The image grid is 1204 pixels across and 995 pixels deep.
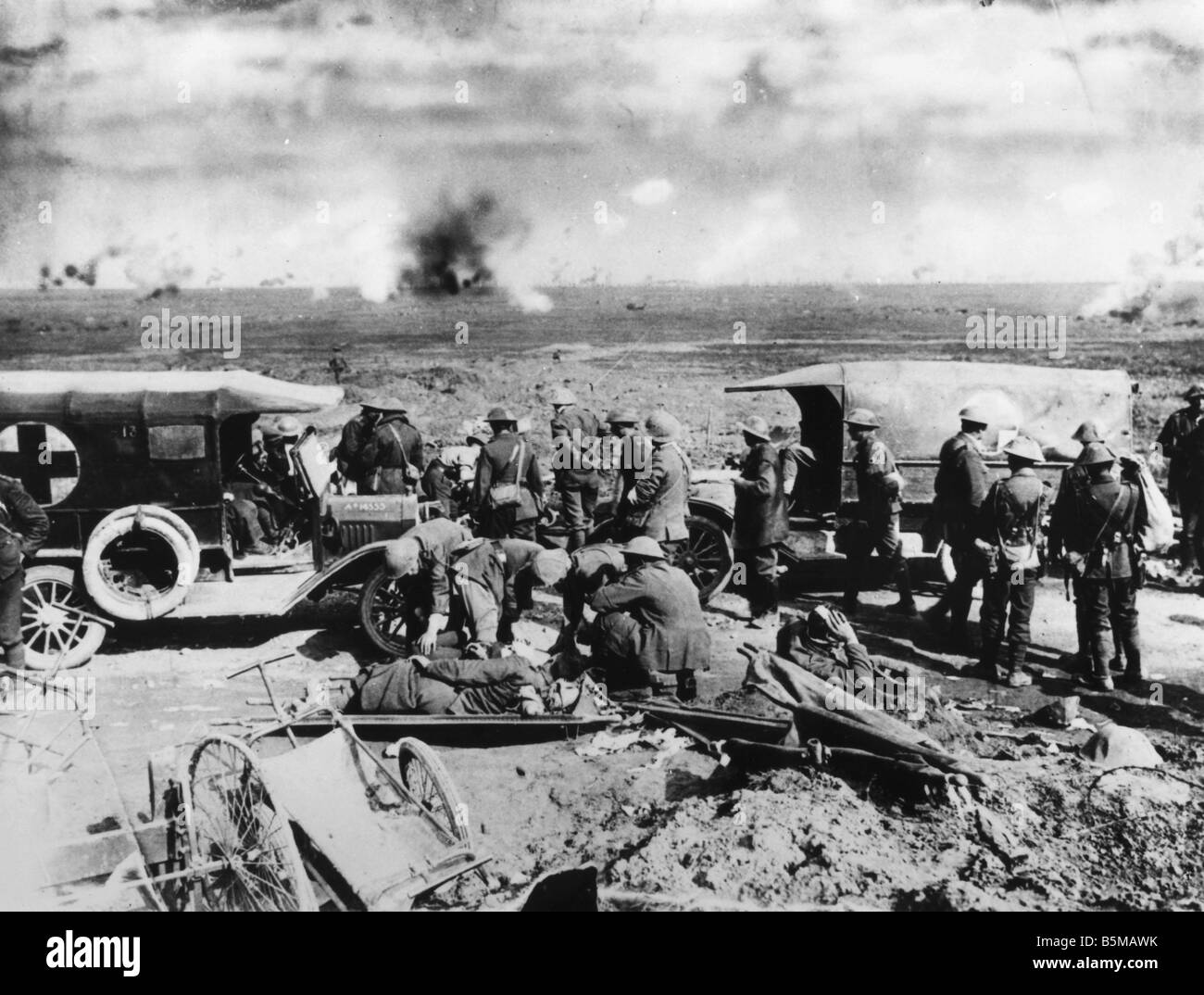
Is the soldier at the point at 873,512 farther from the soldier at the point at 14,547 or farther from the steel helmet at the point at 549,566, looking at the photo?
the soldier at the point at 14,547

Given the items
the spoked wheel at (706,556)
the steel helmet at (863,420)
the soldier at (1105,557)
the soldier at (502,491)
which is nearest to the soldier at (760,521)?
the spoked wheel at (706,556)

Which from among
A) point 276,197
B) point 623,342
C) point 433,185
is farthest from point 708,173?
point 623,342

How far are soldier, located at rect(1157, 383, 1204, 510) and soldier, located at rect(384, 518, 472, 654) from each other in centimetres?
642

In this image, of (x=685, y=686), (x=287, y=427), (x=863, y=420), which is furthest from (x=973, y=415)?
(x=287, y=427)

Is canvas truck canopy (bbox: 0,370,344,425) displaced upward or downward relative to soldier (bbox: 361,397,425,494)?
upward

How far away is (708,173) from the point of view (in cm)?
839

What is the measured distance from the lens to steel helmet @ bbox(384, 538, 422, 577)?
20.6 feet

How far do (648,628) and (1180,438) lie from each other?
5979 mm

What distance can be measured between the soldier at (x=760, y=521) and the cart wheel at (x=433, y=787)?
3.61 meters

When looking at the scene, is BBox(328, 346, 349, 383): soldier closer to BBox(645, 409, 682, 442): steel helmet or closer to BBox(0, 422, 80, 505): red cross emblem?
BBox(0, 422, 80, 505): red cross emblem

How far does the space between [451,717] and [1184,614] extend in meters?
5.95

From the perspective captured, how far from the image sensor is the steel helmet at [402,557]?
6.27 m

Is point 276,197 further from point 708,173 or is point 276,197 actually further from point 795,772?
point 795,772

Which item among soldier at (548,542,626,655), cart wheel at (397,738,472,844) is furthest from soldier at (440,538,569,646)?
cart wheel at (397,738,472,844)
